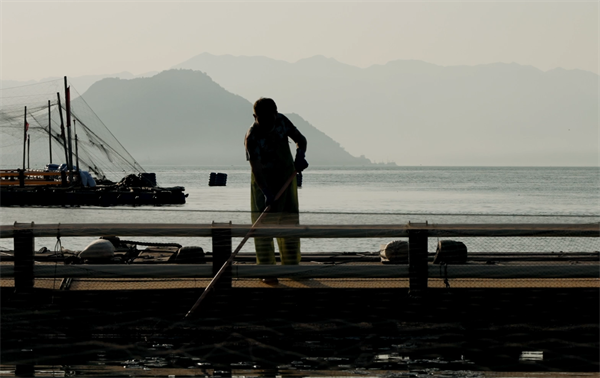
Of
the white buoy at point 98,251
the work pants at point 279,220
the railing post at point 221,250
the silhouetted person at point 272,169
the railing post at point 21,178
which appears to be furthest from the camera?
the railing post at point 21,178

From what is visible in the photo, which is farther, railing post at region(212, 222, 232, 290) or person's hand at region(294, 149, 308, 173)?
person's hand at region(294, 149, 308, 173)

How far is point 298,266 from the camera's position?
891cm

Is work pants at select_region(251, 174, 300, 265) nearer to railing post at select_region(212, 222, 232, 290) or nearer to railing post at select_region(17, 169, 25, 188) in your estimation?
railing post at select_region(212, 222, 232, 290)

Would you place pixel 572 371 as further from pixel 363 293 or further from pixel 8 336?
pixel 8 336

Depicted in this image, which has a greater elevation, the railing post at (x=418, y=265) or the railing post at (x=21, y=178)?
the railing post at (x=21, y=178)

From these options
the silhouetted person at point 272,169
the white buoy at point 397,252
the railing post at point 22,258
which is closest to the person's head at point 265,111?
the silhouetted person at point 272,169

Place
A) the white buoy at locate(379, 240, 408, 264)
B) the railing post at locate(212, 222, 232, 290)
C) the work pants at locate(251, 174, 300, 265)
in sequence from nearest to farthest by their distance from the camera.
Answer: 1. the railing post at locate(212, 222, 232, 290)
2. the work pants at locate(251, 174, 300, 265)
3. the white buoy at locate(379, 240, 408, 264)

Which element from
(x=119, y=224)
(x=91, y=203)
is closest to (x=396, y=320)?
(x=119, y=224)

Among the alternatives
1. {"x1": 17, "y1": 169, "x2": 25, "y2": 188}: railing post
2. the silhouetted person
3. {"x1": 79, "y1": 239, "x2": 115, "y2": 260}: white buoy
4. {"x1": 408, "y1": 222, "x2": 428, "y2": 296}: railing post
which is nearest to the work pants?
the silhouetted person

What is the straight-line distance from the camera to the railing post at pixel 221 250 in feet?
28.1

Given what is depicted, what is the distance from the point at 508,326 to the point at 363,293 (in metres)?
1.43

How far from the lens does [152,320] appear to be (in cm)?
855

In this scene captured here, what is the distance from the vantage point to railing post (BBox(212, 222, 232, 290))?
857cm

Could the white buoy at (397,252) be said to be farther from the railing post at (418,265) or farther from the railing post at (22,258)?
the railing post at (22,258)
